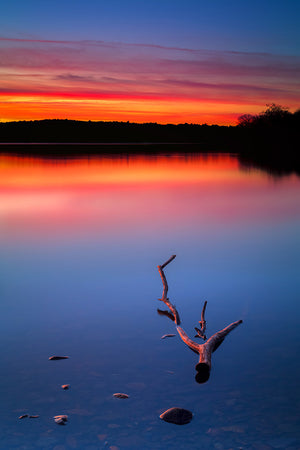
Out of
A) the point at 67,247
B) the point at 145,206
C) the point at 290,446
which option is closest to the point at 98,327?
the point at 290,446

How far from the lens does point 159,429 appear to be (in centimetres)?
556

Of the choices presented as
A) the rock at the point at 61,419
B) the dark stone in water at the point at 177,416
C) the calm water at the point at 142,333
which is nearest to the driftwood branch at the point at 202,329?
the calm water at the point at 142,333

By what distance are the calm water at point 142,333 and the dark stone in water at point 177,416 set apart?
8 cm

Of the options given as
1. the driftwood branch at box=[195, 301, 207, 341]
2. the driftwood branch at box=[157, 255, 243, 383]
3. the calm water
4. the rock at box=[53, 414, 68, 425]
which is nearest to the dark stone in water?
the calm water

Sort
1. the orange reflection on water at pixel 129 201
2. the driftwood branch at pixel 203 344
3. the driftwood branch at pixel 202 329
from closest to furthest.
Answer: the driftwood branch at pixel 203 344 < the driftwood branch at pixel 202 329 < the orange reflection on water at pixel 129 201

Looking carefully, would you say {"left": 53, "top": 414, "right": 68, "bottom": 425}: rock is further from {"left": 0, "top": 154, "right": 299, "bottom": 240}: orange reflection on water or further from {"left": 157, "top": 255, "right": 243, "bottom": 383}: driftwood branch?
{"left": 0, "top": 154, "right": 299, "bottom": 240}: orange reflection on water

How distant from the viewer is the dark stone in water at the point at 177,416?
5.69 meters

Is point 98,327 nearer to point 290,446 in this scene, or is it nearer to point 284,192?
point 290,446

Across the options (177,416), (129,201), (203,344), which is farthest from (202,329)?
(129,201)

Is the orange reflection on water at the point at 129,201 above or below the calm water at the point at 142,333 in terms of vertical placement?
above

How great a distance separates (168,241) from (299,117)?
375ft

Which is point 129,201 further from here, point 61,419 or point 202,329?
point 61,419

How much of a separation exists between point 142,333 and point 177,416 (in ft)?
8.87

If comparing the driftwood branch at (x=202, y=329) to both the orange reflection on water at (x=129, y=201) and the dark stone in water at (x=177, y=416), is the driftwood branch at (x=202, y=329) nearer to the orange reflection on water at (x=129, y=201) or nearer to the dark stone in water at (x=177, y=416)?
the dark stone in water at (x=177, y=416)
